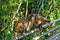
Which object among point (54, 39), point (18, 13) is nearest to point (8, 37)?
point (18, 13)

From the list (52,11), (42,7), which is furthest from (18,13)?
(52,11)

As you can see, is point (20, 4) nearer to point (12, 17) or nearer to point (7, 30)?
point (12, 17)

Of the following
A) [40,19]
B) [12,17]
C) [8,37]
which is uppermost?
[12,17]

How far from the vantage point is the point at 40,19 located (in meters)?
2.75

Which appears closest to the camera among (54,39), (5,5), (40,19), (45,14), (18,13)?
(54,39)

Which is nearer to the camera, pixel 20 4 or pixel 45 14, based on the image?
pixel 20 4

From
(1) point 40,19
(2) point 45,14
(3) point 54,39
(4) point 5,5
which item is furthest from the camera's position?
(2) point 45,14

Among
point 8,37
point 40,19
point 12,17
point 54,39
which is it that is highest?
point 12,17

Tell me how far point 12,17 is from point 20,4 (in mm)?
233

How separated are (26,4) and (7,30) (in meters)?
0.54

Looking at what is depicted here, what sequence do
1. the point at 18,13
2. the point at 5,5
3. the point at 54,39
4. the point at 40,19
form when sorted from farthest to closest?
1. the point at 18,13
2. the point at 5,5
3. the point at 40,19
4. the point at 54,39

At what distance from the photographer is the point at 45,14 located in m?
3.79

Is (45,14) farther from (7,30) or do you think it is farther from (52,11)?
(7,30)

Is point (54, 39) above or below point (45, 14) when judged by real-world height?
below
